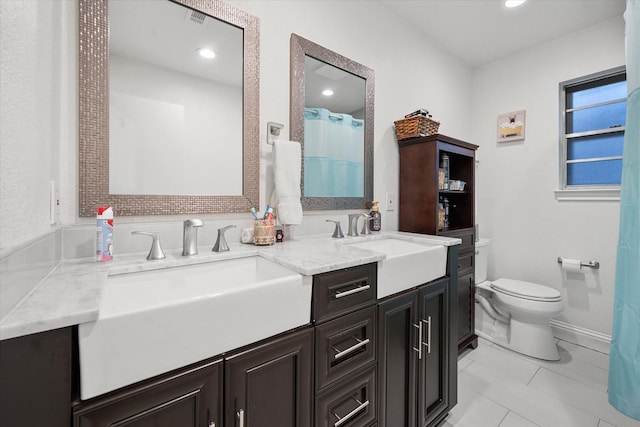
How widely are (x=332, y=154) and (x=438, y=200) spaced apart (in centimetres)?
82

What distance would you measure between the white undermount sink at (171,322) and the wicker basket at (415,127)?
1467mm

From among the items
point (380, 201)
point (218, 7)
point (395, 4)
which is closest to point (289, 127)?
point (218, 7)

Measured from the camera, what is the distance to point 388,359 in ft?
3.59

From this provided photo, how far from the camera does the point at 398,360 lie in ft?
3.74

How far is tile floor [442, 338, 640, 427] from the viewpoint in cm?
147

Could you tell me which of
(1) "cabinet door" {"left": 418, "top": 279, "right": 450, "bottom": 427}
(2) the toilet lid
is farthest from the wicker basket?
(2) the toilet lid

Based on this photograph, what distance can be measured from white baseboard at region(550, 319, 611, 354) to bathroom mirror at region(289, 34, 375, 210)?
2153 millimetres

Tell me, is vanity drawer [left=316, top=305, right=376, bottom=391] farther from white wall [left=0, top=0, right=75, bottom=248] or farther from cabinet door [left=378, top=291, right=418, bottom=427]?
white wall [left=0, top=0, right=75, bottom=248]

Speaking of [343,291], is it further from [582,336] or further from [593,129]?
[593,129]

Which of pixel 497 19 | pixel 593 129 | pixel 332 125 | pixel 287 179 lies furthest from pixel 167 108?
pixel 593 129

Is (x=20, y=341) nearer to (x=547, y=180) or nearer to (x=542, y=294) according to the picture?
(x=542, y=294)

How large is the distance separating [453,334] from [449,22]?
2.33 meters

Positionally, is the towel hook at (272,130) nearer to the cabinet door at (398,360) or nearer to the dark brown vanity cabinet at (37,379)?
the cabinet door at (398,360)

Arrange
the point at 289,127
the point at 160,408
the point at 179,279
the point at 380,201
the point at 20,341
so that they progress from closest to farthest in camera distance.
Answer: the point at 20,341
the point at 160,408
the point at 179,279
the point at 289,127
the point at 380,201
